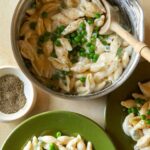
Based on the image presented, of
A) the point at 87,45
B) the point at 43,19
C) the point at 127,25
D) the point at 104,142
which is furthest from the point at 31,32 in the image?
the point at 104,142

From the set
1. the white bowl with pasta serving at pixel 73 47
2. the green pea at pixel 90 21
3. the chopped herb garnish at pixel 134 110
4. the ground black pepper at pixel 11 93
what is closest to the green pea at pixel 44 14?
the white bowl with pasta serving at pixel 73 47

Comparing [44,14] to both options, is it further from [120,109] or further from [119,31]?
[120,109]

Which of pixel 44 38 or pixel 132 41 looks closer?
pixel 132 41

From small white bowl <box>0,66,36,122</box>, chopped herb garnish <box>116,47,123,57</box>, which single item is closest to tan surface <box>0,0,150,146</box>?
small white bowl <box>0,66,36,122</box>

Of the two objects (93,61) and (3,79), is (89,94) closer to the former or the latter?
(93,61)

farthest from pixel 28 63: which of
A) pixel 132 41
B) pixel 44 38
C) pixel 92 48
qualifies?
pixel 132 41
